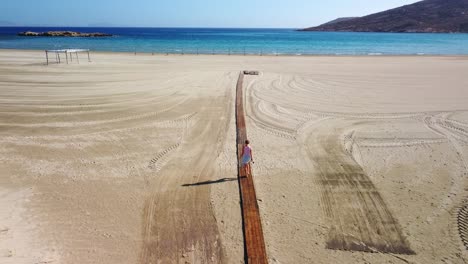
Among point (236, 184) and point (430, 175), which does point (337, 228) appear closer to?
point (236, 184)

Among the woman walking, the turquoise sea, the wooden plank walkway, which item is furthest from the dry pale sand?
the turquoise sea

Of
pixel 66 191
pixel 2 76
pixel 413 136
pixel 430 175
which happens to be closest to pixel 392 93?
pixel 413 136

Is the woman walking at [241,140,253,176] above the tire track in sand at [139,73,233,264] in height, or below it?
above

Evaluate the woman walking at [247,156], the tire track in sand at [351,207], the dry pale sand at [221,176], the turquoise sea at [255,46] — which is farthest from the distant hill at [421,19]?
the woman walking at [247,156]

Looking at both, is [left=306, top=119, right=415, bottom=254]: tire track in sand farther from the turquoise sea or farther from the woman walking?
the turquoise sea

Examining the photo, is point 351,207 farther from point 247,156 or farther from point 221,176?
point 221,176

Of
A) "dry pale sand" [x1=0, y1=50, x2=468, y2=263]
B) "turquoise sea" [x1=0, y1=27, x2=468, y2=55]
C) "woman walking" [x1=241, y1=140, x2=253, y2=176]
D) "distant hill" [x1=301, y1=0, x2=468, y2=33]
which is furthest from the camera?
"distant hill" [x1=301, y1=0, x2=468, y2=33]
